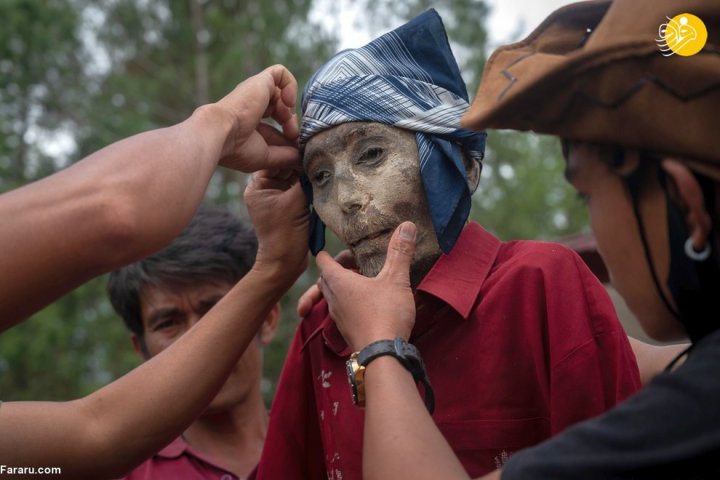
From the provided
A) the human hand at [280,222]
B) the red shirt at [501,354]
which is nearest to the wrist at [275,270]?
the human hand at [280,222]

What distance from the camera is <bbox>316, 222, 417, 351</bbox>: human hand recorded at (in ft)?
7.98

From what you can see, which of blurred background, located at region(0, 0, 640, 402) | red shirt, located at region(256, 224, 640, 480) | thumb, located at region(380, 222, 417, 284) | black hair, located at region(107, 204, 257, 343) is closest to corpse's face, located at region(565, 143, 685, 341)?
red shirt, located at region(256, 224, 640, 480)

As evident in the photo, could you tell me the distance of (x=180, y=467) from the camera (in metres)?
3.64

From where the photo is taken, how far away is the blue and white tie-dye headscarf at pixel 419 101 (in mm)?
2848

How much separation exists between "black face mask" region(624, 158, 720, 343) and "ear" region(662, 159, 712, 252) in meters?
0.02

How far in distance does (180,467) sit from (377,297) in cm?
153

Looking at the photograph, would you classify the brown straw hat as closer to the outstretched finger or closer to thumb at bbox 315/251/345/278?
thumb at bbox 315/251/345/278

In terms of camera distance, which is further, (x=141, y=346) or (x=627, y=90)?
(x=141, y=346)

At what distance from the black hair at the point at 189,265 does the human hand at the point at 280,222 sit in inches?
30.1

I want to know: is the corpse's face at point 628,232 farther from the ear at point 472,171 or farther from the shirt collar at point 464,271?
the ear at point 472,171

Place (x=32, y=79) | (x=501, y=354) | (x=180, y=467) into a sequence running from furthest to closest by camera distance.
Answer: (x=32, y=79), (x=180, y=467), (x=501, y=354)

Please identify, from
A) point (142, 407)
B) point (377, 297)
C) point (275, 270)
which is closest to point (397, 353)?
point (377, 297)

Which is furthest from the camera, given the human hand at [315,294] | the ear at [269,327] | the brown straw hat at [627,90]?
the ear at [269,327]

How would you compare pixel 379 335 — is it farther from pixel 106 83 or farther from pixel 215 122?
pixel 106 83
